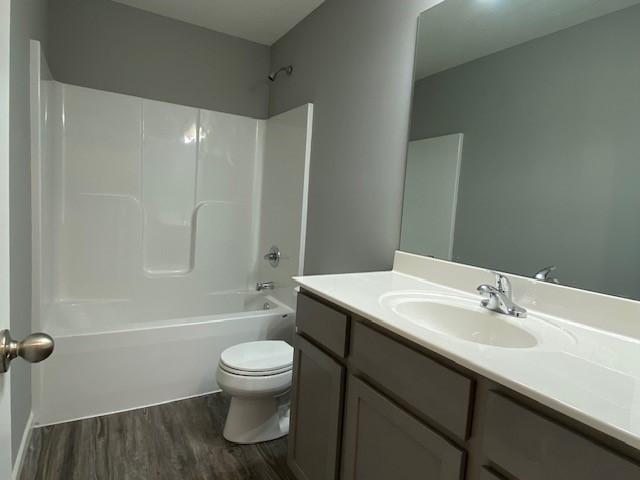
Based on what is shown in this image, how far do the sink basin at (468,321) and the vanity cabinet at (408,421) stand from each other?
6.5 inches

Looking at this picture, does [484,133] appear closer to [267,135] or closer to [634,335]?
[634,335]

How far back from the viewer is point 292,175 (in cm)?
271

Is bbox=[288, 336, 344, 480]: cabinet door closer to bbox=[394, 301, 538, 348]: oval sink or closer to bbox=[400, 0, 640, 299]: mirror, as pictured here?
bbox=[394, 301, 538, 348]: oval sink

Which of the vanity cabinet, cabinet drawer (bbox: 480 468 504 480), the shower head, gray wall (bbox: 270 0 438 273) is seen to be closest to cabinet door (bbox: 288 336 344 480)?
the vanity cabinet

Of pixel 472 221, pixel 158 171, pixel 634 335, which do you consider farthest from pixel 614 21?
pixel 158 171

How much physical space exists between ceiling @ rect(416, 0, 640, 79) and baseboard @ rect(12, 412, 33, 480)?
2.45 m

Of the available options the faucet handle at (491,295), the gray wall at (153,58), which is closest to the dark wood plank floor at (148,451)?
the faucet handle at (491,295)

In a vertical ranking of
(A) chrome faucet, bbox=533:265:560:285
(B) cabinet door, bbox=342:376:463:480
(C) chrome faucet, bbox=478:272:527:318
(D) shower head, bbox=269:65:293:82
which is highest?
(D) shower head, bbox=269:65:293:82

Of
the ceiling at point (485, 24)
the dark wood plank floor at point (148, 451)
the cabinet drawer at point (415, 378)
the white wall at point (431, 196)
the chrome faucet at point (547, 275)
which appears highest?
the ceiling at point (485, 24)

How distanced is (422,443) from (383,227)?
1140 millimetres

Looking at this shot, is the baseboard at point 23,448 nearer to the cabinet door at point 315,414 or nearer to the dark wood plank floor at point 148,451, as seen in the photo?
the dark wood plank floor at point 148,451

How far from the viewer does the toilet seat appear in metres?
1.81

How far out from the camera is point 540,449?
26.7 inches

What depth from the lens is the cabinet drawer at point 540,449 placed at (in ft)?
1.96
